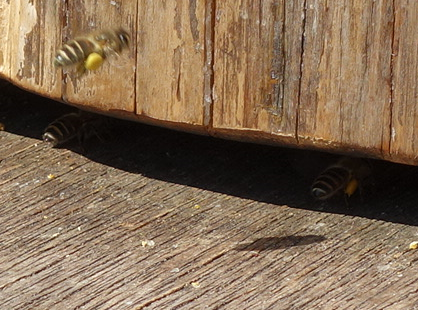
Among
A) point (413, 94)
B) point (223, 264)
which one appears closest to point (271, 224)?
point (223, 264)

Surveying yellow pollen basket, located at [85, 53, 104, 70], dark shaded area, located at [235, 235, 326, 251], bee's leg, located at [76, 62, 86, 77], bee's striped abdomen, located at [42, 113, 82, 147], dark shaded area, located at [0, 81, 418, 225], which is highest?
yellow pollen basket, located at [85, 53, 104, 70]

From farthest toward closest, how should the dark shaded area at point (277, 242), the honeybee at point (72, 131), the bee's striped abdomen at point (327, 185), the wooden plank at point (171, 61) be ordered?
1. the honeybee at point (72, 131)
2. the bee's striped abdomen at point (327, 185)
3. the wooden plank at point (171, 61)
4. the dark shaded area at point (277, 242)

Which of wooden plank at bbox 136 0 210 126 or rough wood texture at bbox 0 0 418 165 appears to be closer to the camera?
rough wood texture at bbox 0 0 418 165

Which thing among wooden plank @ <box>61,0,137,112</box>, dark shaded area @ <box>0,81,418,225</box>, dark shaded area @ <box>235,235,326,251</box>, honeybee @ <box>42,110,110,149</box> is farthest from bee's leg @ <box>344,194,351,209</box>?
honeybee @ <box>42,110,110,149</box>

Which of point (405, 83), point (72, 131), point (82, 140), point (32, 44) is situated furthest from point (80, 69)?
point (405, 83)

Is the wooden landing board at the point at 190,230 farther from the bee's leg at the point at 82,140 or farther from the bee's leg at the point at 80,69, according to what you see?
the bee's leg at the point at 80,69

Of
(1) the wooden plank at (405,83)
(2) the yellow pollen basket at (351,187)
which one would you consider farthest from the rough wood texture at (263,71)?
(2) the yellow pollen basket at (351,187)

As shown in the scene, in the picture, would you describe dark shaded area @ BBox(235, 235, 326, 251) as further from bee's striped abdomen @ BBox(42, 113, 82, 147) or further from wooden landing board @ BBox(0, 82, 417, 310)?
bee's striped abdomen @ BBox(42, 113, 82, 147)

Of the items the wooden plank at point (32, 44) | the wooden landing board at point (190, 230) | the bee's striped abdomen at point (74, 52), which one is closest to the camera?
the wooden landing board at point (190, 230)
